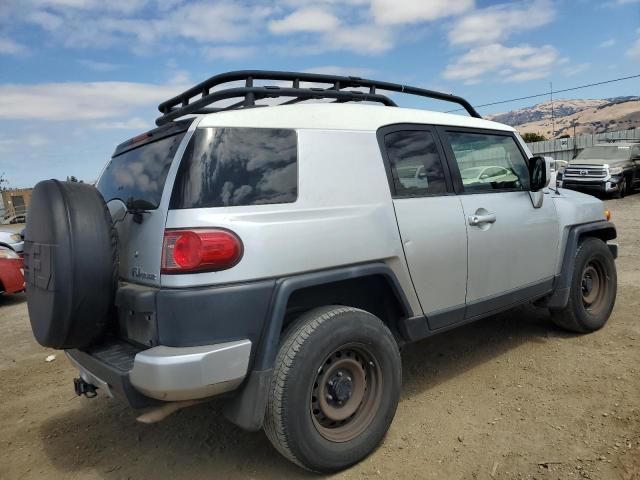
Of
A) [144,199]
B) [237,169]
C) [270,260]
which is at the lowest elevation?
[270,260]

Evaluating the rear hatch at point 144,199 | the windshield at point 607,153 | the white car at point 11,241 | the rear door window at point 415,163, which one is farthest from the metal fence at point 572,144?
the rear hatch at point 144,199

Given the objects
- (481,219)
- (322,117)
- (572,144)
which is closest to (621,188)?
(572,144)

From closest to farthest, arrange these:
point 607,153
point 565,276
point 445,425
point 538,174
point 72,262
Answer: point 72,262 → point 445,425 → point 538,174 → point 565,276 → point 607,153

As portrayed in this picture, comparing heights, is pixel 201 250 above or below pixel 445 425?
above

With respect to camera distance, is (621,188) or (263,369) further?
(621,188)

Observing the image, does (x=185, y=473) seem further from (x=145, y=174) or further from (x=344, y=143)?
(x=344, y=143)

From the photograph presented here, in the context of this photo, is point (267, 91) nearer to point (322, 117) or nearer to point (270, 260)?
point (322, 117)

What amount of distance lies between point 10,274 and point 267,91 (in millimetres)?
6445

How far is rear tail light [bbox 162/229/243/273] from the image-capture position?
7.44 feet

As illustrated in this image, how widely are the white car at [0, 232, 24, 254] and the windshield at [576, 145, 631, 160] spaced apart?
1732cm

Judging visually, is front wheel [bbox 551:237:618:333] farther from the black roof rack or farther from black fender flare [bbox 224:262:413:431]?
black fender flare [bbox 224:262:413:431]

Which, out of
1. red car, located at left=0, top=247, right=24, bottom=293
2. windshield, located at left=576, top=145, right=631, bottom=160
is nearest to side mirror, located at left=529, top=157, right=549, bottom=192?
red car, located at left=0, top=247, right=24, bottom=293

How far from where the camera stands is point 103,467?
292 centimetres

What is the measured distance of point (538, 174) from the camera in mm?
3904
